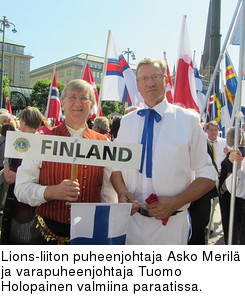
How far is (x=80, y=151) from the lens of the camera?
1.81 meters

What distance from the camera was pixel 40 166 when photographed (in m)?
2.06

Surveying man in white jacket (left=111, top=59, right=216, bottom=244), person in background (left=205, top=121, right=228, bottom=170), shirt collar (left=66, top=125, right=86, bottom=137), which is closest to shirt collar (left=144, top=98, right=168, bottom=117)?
man in white jacket (left=111, top=59, right=216, bottom=244)

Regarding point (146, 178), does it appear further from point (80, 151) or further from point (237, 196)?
point (237, 196)

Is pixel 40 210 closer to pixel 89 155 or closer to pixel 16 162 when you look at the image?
pixel 89 155

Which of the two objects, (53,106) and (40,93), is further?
(40,93)

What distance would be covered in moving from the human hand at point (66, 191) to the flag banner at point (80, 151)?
6.1 inches

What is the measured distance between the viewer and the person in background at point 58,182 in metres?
2.03

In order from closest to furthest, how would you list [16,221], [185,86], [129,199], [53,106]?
[129,199], [16,221], [185,86], [53,106]

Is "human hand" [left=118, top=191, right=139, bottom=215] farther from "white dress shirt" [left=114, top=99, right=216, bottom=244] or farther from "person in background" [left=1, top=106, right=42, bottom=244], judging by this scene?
"person in background" [left=1, top=106, right=42, bottom=244]

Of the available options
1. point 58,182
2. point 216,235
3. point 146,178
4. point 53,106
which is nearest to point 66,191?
point 58,182

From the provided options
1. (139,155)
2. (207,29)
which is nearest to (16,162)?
(139,155)

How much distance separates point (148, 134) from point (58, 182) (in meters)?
0.66

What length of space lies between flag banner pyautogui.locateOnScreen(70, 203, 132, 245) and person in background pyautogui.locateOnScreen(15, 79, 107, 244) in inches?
7.1

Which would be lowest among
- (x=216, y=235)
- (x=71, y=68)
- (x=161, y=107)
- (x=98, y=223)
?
(x=216, y=235)
